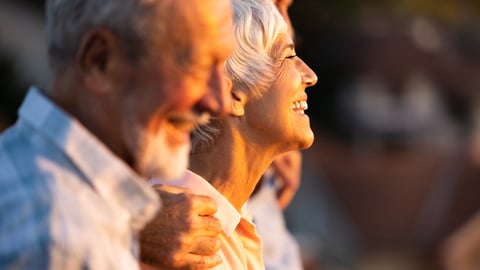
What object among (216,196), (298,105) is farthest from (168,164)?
(298,105)

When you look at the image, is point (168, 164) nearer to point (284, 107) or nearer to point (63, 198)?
point (63, 198)

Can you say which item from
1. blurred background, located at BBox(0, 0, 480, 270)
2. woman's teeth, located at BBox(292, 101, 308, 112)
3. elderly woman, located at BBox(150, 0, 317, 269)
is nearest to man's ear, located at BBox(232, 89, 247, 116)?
elderly woman, located at BBox(150, 0, 317, 269)

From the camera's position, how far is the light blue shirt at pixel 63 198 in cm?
282

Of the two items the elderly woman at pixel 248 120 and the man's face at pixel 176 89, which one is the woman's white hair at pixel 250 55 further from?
the man's face at pixel 176 89

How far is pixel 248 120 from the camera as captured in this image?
4.37m

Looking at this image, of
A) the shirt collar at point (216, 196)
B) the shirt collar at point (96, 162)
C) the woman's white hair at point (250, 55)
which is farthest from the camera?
the woman's white hair at point (250, 55)

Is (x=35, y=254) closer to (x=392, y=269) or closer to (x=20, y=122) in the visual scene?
(x=20, y=122)

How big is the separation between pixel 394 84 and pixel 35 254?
38721 millimetres

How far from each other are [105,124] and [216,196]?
128 centimetres

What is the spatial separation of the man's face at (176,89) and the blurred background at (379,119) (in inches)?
510

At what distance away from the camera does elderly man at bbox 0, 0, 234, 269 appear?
286cm

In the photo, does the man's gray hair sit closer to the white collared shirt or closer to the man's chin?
the man's chin

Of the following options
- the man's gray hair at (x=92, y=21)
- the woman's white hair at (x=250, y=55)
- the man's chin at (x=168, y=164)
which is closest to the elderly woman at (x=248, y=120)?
the woman's white hair at (x=250, y=55)

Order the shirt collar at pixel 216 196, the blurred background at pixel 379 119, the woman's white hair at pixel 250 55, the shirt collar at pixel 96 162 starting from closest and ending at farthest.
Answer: the shirt collar at pixel 96 162 → the shirt collar at pixel 216 196 → the woman's white hair at pixel 250 55 → the blurred background at pixel 379 119
